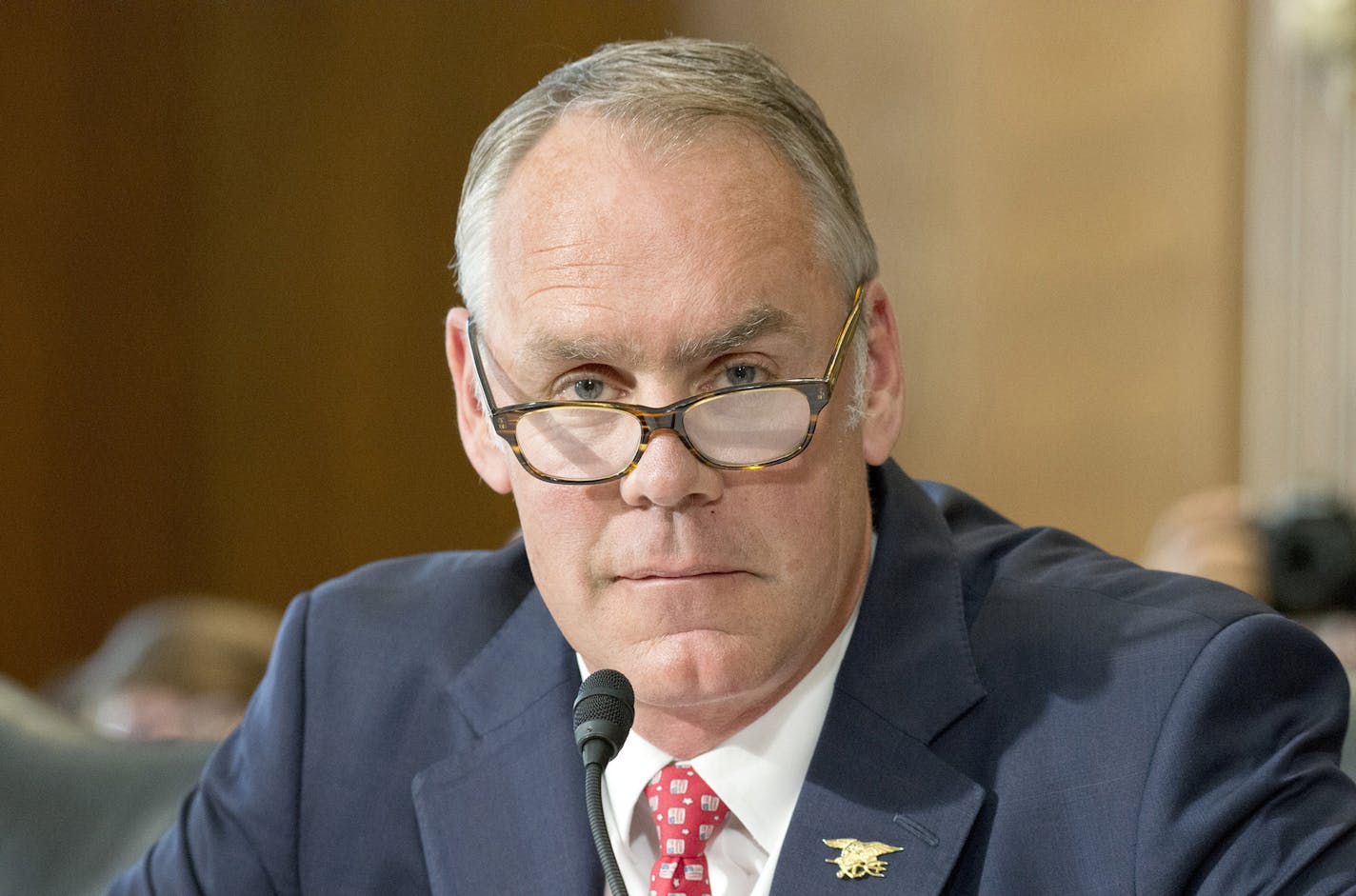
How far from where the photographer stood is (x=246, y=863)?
188cm

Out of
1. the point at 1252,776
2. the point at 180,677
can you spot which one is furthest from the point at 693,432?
the point at 180,677

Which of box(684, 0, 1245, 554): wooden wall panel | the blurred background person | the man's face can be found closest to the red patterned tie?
the man's face

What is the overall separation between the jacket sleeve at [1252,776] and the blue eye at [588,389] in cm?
62

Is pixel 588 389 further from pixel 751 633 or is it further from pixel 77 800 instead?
pixel 77 800

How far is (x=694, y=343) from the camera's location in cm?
158

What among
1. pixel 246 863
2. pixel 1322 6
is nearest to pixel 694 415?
pixel 246 863

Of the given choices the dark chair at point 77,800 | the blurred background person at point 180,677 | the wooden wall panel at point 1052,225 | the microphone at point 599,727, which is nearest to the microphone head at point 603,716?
the microphone at point 599,727

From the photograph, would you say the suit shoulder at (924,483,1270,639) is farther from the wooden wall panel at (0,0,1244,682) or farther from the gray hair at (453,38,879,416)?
the wooden wall panel at (0,0,1244,682)

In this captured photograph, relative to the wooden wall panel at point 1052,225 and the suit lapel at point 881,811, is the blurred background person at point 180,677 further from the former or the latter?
the wooden wall panel at point 1052,225

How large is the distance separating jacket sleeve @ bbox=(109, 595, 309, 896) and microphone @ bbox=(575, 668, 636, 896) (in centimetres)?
64

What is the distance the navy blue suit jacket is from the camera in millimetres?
1506

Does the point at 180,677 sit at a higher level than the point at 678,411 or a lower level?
lower

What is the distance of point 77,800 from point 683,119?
120 centimetres

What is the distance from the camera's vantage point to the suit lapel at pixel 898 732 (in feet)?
5.23
